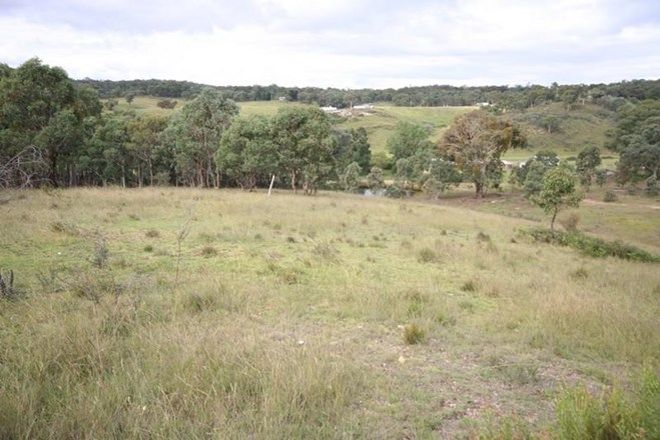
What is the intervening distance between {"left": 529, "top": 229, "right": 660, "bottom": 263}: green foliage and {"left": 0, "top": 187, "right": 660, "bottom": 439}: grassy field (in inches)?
278

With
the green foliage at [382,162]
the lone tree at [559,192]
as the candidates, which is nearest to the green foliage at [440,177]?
the lone tree at [559,192]

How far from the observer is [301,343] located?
5.76 metres

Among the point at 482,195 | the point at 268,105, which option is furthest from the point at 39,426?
the point at 268,105

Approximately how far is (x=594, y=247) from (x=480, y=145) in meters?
35.3

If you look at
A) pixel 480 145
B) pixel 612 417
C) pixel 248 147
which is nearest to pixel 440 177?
pixel 480 145

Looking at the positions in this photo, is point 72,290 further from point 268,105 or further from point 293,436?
point 268,105

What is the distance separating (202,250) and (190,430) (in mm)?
8712

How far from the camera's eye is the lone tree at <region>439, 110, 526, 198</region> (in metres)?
53.0

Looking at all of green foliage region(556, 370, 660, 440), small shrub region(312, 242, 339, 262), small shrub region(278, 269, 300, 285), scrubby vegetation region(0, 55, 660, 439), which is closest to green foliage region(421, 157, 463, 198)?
scrubby vegetation region(0, 55, 660, 439)

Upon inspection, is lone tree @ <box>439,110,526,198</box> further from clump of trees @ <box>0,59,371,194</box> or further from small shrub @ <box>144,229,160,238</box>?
small shrub @ <box>144,229,160,238</box>

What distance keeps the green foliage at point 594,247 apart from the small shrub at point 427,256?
30.4 feet

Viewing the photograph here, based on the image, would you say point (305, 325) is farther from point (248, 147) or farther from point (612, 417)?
point (248, 147)

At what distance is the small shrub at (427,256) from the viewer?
43.3 ft

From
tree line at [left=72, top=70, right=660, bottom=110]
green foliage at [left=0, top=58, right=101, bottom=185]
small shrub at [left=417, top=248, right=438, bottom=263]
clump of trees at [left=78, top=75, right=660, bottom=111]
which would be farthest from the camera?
tree line at [left=72, top=70, right=660, bottom=110]
